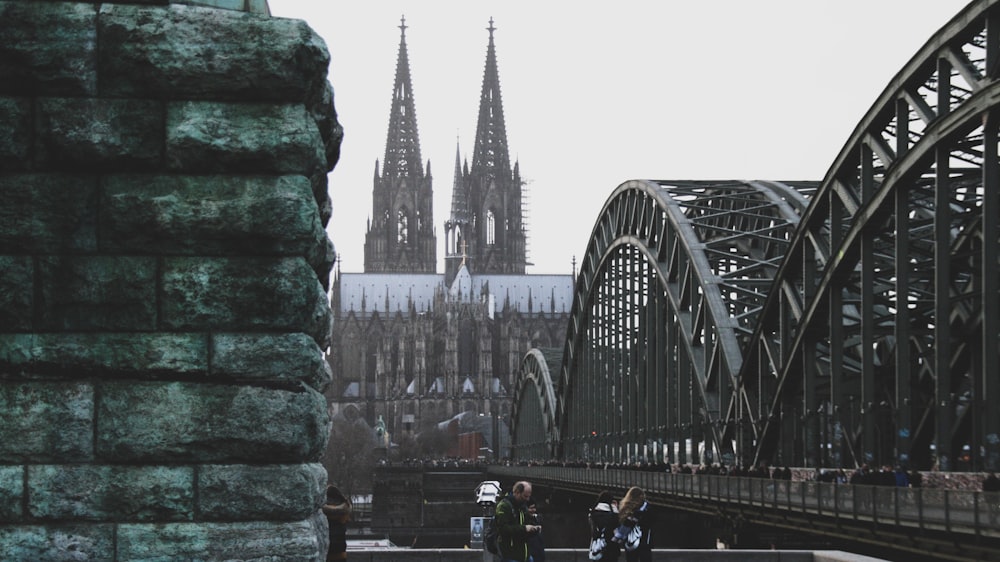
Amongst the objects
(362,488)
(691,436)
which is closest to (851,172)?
(691,436)

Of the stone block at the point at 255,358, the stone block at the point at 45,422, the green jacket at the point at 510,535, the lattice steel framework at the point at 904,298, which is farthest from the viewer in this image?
the lattice steel framework at the point at 904,298

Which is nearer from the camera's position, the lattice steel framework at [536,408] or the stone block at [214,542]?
the stone block at [214,542]

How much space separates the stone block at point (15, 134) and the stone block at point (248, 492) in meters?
1.88

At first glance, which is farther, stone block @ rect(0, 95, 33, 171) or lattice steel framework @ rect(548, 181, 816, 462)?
lattice steel framework @ rect(548, 181, 816, 462)

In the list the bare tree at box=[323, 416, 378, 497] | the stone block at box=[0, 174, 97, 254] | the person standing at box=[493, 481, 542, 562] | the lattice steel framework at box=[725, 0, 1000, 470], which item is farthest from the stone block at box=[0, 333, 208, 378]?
the bare tree at box=[323, 416, 378, 497]

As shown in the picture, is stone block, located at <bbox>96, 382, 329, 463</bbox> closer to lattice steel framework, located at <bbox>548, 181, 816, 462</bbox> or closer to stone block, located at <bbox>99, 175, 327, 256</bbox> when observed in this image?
stone block, located at <bbox>99, 175, 327, 256</bbox>

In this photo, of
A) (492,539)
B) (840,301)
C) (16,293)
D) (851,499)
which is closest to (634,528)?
(492,539)

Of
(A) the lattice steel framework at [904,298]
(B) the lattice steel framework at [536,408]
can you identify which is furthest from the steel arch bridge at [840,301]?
(B) the lattice steel framework at [536,408]

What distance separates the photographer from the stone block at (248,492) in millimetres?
8828

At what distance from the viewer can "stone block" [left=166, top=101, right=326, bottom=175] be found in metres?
8.99

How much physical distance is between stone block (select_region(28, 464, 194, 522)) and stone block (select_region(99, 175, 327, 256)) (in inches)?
46.0

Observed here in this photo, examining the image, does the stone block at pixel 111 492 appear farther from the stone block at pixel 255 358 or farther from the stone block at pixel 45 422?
the stone block at pixel 255 358

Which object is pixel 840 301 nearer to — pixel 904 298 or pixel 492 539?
pixel 904 298

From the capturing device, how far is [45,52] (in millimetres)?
8891
